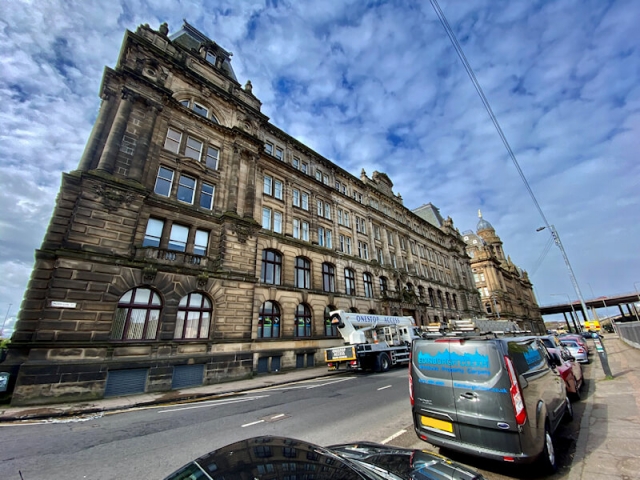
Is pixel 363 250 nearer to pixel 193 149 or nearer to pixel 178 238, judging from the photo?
pixel 193 149

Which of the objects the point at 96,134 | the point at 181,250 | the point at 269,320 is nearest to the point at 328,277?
the point at 269,320

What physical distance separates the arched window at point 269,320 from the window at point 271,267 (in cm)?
172

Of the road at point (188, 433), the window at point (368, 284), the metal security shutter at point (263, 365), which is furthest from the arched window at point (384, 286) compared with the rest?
the road at point (188, 433)

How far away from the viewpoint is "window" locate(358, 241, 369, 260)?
31219mm

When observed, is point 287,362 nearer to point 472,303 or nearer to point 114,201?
point 114,201

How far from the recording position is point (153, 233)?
52.2 ft

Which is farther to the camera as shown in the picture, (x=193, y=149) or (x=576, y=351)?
(x=193, y=149)

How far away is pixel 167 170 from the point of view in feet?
58.3

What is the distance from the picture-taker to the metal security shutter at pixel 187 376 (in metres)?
14.1

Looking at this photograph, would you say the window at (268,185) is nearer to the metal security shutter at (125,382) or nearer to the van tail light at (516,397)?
the metal security shutter at (125,382)

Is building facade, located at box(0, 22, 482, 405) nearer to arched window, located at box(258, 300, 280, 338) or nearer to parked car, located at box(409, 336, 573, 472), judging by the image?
arched window, located at box(258, 300, 280, 338)

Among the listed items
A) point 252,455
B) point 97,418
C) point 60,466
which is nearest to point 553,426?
point 252,455

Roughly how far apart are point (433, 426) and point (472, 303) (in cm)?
5410

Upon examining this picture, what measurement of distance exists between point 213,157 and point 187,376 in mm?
15074
